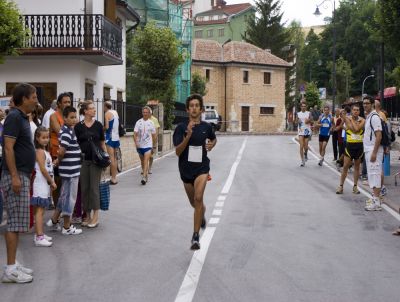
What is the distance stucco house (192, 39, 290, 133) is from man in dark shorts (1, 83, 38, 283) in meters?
57.2

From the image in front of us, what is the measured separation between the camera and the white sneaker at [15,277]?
6215 millimetres

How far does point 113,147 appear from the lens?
15.6m

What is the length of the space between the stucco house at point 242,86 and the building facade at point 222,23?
3309cm

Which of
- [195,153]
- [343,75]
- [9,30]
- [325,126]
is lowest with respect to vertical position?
[195,153]

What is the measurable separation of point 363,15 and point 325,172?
6998cm

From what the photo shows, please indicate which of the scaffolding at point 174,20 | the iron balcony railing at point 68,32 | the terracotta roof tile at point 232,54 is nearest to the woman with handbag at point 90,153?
the iron balcony railing at point 68,32

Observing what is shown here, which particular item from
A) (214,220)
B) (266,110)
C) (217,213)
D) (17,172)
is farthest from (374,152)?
(266,110)

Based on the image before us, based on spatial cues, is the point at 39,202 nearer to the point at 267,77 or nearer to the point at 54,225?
the point at 54,225

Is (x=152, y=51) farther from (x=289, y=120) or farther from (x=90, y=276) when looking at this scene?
(x=289, y=120)

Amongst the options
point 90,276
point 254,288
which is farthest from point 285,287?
point 90,276

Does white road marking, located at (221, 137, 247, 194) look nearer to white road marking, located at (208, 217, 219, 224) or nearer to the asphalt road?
the asphalt road

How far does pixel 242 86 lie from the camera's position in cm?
6444

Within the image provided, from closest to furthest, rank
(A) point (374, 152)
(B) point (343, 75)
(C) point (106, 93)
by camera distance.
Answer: (A) point (374, 152) → (C) point (106, 93) → (B) point (343, 75)

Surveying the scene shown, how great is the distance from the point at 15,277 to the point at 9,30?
8385 mm
